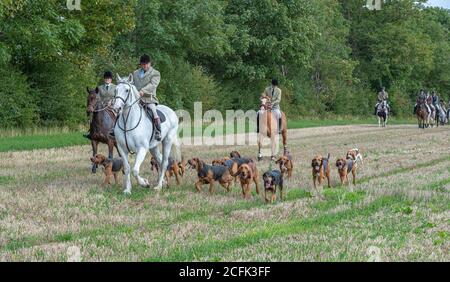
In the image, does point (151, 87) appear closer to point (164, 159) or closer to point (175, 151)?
point (164, 159)

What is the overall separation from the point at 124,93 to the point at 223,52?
98.7 feet

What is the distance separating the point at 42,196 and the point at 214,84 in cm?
3121

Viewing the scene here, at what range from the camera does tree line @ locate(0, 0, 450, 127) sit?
84.9 feet

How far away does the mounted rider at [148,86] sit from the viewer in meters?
12.5

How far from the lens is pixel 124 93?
1170 centimetres

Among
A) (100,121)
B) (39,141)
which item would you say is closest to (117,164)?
(100,121)

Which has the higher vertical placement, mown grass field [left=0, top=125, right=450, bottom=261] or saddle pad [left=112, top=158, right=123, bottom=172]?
saddle pad [left=112, top=158, right=123, bottom=172]

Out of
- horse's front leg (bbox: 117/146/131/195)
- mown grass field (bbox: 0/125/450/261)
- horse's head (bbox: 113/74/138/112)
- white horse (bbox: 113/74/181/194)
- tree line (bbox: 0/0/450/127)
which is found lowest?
mown grass field (bbox: 0/125/450/261)

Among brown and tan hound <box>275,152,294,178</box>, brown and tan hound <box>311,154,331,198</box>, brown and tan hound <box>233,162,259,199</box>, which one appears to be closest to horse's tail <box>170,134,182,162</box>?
brown and tan hound <box>275,152,294,178</box>

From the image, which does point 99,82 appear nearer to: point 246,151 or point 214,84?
point 214,84

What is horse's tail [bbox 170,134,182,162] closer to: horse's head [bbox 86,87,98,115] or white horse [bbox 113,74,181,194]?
white horse [bbox 113,74,181,194]

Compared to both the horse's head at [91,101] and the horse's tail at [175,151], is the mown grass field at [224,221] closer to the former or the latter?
the horse's tail at [175,151]

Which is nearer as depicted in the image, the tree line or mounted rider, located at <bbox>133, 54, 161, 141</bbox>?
mounted rider, located at <bbox>133, 54, 161, 141</bbox>

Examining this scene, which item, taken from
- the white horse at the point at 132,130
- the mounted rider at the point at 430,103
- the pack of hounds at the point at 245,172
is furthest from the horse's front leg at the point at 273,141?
the mounted rider at the point at 430,103
